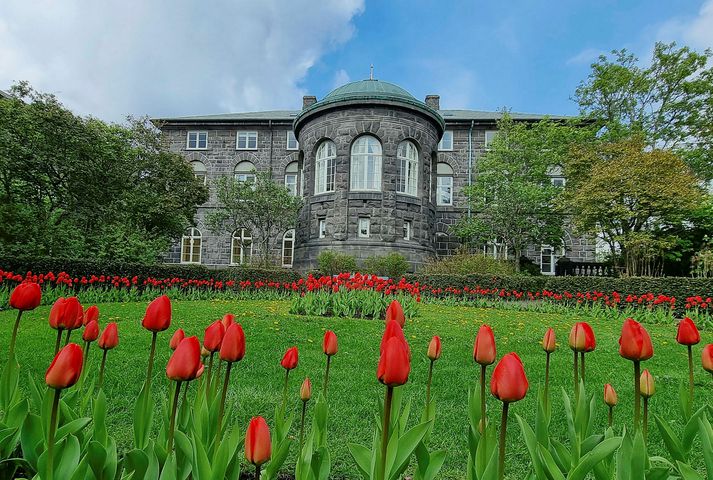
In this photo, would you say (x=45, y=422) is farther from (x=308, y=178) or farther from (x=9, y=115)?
(x=308, y=178)

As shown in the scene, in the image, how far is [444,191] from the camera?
90.8ft

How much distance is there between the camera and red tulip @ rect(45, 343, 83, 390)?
Answer: 42.0 inches

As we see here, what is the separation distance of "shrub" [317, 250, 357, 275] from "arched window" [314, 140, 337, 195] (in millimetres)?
4336

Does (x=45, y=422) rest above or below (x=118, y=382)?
above

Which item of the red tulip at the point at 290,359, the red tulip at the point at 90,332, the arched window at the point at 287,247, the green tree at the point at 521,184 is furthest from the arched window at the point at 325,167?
the red tulip at the point at 290,359

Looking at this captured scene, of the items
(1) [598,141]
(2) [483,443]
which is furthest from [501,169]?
(2) [483,443]

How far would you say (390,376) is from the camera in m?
1.04

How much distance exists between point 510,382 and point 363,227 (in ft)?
62.5

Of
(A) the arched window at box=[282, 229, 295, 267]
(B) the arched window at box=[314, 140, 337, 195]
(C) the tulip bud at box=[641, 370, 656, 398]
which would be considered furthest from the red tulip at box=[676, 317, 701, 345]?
(A) the arched window at box=[282, 229, 295, 267]

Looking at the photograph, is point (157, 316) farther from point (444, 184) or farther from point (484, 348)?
point (444, 184)

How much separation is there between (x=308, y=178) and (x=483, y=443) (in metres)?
21.2

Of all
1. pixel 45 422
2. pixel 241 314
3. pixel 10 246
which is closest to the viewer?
pixel 45 422

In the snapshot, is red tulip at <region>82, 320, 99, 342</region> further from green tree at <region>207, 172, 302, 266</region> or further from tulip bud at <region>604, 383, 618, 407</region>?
green tree at <region>207, 172, 302, 266</region>

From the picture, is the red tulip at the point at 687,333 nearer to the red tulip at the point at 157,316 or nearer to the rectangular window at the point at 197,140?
the red tulip at the point at 157,316
